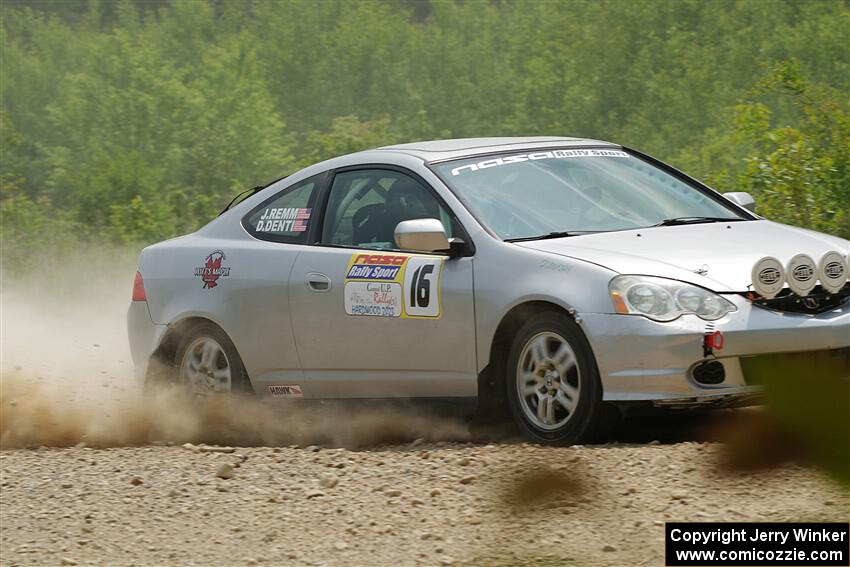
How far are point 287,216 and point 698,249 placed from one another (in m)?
2.37

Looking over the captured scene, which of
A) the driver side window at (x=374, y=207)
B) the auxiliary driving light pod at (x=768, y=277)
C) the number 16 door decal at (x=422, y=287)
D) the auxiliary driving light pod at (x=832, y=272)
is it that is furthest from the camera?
the driver side window at (x=374, y=207)

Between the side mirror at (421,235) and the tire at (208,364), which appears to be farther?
the tire at (208,364)

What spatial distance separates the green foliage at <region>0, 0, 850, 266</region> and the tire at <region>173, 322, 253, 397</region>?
12.7 metres

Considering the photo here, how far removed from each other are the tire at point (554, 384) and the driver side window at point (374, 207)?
827 mm

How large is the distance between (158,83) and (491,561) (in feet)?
101

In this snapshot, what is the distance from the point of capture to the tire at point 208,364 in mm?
7023

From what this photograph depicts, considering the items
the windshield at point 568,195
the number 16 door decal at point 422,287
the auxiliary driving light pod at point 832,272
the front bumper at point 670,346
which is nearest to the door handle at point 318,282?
the number 16 door decal at point 422,287

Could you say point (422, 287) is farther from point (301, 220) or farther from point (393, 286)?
point (301, 220)

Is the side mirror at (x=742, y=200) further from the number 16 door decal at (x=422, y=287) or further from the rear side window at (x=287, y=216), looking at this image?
the rear side window at (x=287, y=216)

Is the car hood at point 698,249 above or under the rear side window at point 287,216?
under

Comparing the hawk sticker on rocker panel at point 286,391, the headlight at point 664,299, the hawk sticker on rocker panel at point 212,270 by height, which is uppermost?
the hawk sticker on rocker panel at point 212,270

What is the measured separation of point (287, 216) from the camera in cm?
704

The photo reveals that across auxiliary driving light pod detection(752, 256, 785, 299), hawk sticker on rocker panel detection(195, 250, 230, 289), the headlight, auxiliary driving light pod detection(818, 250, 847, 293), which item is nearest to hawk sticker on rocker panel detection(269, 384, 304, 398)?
hawk sticker on rocker panel detection(195, 250, 230, 289)

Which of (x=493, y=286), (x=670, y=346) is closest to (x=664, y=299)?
(x=670, y=346)
